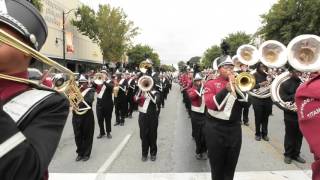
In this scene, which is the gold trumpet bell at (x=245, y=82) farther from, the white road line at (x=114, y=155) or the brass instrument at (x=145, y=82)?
the brass instrument at (x=145, y=82)

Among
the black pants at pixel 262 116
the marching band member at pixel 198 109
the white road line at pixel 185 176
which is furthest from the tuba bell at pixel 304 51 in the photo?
the black pants at pixel 262 116

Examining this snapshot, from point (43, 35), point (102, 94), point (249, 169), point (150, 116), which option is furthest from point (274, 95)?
point (43, 35)

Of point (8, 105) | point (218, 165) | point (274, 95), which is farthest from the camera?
point (274, 95)

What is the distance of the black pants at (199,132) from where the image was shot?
931 centimetres

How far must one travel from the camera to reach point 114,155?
374 inches

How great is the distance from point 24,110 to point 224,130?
4.29 m

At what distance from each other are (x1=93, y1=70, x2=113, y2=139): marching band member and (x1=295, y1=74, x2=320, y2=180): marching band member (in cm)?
956

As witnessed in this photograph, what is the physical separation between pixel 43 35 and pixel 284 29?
1313 inches

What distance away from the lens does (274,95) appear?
8930 millimetres

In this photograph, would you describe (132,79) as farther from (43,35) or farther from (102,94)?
(43,35)

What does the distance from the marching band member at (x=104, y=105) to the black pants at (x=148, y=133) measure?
2.94m

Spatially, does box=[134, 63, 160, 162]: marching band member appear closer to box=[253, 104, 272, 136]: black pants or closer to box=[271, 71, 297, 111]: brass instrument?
box=[271, 71, 297, 111]: brass instrument

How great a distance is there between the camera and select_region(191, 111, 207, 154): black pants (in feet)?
30.6

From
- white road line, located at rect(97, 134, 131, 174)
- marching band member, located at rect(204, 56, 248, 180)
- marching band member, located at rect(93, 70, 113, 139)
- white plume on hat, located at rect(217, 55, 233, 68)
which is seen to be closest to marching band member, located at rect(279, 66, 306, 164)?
white plume on hat, located at rect(217, 55, 233, 68)
